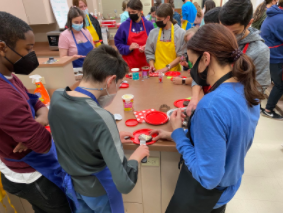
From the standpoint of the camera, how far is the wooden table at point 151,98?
1.35 metres

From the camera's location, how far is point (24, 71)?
1.17 metres

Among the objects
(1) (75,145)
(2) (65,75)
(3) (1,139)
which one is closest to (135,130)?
(1) (75,145)

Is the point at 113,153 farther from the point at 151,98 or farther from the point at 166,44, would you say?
the point at 166,44

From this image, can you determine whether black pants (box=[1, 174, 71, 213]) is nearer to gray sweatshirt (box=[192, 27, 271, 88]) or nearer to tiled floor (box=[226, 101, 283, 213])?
tiled floor (box=[226, 101, 283, 213])

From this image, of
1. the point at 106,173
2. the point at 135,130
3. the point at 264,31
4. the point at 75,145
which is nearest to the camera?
the point at 75,145

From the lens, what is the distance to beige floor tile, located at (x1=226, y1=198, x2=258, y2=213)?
188cm

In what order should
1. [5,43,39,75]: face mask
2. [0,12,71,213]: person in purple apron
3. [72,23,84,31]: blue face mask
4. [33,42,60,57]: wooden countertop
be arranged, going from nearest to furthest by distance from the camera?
[0,12,71,213]: person in purple apron < [5,43,39,75]: face mask < [72,23,84,31]: blue face mask < [33,42,60,57]: wooden countertop

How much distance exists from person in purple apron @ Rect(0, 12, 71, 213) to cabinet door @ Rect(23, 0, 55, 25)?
116 inches

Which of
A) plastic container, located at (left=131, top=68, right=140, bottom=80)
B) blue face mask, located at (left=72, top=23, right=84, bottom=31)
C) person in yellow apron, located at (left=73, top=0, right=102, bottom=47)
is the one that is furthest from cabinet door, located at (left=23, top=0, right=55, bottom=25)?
plastic container, located at (left=131, top=68, right=140, bottom=80)

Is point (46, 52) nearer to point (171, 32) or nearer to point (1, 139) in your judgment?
point (171, 32)

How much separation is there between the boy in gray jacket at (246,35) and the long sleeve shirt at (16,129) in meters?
1.08

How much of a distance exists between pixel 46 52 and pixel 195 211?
12.0 ft

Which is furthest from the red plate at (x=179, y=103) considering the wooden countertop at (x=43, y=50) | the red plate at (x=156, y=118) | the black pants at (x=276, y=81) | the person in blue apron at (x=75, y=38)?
the wooden countertop at (x=43, y=50)

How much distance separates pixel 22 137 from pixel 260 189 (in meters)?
2.33
